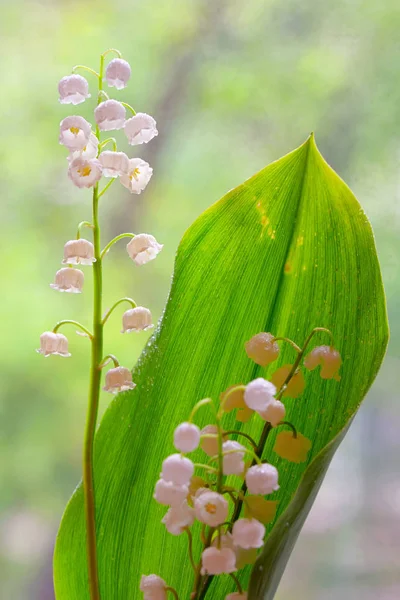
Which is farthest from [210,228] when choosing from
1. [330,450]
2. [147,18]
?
[147,18]

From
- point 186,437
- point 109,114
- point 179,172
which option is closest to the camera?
point 186,437

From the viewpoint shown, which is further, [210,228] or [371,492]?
[371,492]

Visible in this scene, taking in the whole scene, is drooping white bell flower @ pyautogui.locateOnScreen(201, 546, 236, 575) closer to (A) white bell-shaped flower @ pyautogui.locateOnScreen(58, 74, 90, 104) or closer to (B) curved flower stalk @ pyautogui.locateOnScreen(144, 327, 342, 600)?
(B) curved flower stalk @ pyautogui.locateOnScreen(144, 327, 342, 600)

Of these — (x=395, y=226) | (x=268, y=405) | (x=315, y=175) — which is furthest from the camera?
(x=395, y=226)

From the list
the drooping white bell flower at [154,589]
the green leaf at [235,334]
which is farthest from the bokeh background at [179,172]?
the drooping white bell flower at [154,589]

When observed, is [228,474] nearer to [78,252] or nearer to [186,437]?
[186,437]

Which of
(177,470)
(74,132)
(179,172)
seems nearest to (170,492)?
(177,470)

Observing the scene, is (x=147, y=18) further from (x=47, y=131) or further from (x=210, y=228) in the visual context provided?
(x=210, y=228)
